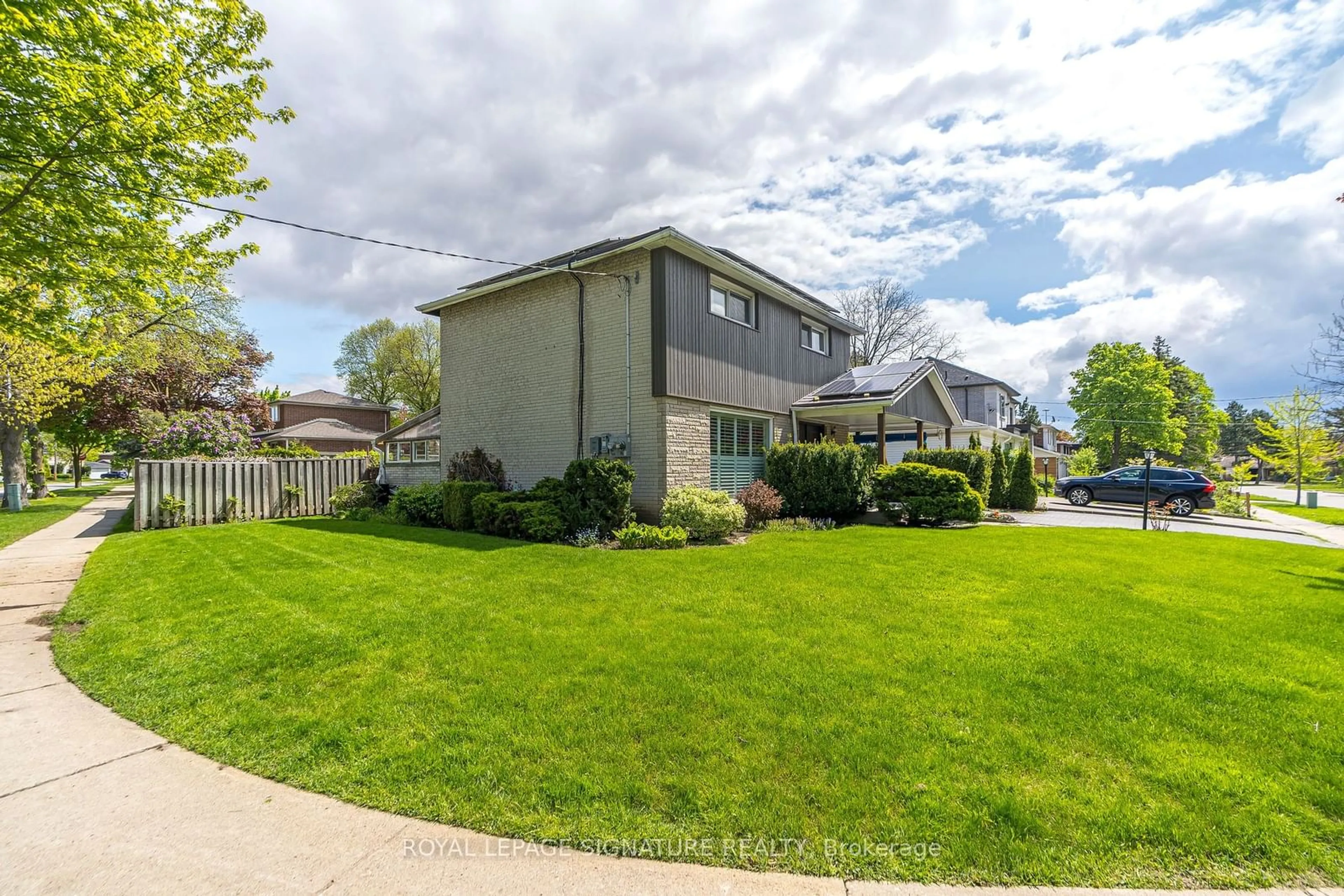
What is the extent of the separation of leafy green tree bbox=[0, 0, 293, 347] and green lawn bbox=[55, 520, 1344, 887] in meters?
4.49

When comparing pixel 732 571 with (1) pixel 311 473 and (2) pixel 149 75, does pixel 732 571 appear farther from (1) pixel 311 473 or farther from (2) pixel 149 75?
(1) pixel 311 473

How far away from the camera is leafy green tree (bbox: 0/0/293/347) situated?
19.4ft

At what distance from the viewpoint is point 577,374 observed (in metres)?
12.5

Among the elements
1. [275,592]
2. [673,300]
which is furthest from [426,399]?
[275,592]

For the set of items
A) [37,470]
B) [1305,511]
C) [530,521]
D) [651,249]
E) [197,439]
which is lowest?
[1305,511]

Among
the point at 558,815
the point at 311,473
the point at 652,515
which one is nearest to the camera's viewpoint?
the point at 558,815

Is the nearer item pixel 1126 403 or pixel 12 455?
pixel 12 455

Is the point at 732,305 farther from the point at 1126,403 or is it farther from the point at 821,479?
the point at 1126,403

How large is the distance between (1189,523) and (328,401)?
46.6 m

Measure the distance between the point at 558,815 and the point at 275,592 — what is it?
217 inches

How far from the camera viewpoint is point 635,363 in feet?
38.0

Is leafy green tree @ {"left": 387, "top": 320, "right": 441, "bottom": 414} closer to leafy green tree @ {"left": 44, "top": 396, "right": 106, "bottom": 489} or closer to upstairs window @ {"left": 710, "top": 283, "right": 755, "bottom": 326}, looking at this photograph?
leafy green tree @ {"left": 44, "top": 396, "right": 106, "bottom": 489}

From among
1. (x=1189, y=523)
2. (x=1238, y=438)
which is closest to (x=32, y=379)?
(x=1189, y=523)

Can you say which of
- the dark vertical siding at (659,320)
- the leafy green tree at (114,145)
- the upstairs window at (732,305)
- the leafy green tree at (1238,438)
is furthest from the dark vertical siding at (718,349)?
the leafy green tree at (1238,438)
